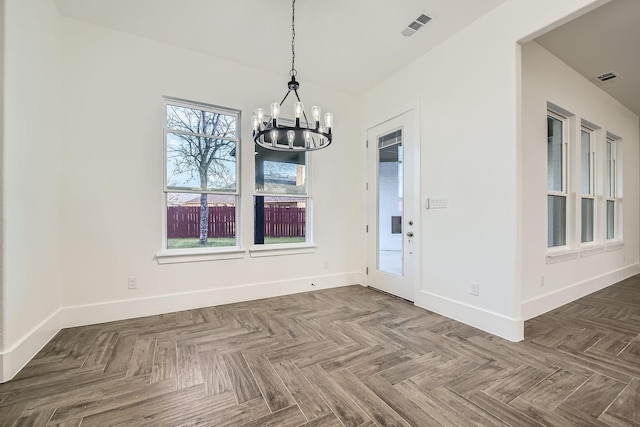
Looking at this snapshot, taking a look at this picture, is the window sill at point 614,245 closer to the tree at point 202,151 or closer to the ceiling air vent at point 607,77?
the ceiling air vent at point 607,77

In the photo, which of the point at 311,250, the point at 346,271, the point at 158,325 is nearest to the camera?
the point at 158,325

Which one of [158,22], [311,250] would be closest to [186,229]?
[311,250]

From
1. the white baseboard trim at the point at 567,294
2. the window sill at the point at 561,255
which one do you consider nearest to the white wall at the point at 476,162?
the white baseboard trim at the point at 567,294

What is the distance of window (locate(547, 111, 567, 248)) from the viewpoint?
3.57 metres

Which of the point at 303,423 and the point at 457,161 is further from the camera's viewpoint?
the point at 457,161

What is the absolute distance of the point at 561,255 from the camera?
11.5 feet

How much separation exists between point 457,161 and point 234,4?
270 cm

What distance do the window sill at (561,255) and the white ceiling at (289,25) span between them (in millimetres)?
2748

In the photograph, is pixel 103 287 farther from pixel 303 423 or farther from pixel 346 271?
pixel 346 271

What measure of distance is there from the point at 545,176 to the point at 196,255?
419 cm

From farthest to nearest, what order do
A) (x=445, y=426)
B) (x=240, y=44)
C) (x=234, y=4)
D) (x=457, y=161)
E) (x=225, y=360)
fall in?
1. (x=240, y=44)
2. (x=457, y=161)
3. (x=234, y=4)
4. (x=225, y=360)
5. (x=445, y=426)

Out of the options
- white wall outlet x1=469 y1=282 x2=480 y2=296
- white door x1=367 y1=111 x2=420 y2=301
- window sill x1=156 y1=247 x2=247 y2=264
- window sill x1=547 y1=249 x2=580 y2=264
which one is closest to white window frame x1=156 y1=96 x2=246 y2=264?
window sill x1=156 y1=247 x2=247 y2=264

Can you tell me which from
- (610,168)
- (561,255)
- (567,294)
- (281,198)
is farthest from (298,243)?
(610,168)

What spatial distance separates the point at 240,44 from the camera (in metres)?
3.30
